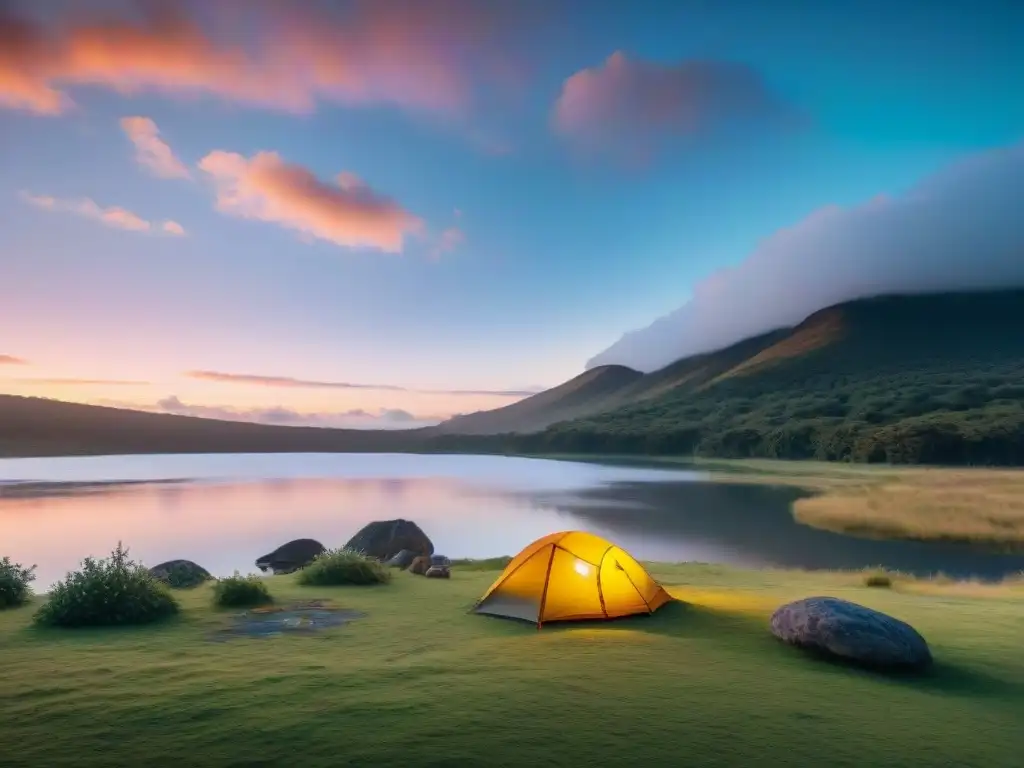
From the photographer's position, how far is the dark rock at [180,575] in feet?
89.4

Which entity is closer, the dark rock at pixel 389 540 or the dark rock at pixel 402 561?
the dark rock at pixel 402 561

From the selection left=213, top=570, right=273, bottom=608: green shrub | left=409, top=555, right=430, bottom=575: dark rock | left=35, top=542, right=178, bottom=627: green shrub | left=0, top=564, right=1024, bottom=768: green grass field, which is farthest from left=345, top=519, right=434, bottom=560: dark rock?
→ left=0, top=564, right=1024, bottom=768: green grass field

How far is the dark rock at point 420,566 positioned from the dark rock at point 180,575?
7.81 m

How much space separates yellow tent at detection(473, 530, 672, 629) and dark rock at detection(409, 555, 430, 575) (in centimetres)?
995

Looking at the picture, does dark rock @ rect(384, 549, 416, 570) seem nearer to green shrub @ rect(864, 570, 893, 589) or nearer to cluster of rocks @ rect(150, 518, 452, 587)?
A: cluster of rocks @ rect(150, 518, 452, 587)

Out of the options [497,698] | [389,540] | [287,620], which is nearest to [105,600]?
[287,620]

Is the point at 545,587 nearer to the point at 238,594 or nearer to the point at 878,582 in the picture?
the point at 238,594

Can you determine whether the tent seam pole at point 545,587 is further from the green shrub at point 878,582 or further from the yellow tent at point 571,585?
the green shrub at point 878,582

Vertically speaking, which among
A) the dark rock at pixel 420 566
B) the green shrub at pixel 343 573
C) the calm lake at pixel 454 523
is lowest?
the calm lake at pixel 454 523

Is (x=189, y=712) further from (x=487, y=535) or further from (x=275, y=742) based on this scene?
(x=487, y=535)

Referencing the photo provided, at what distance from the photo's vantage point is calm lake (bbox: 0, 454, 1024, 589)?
4438 cm

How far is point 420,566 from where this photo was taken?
28906 mm

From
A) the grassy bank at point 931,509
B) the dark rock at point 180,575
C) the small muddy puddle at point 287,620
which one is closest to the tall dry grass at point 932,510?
the grassy bank at point 931,509

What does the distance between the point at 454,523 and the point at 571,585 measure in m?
49.3
